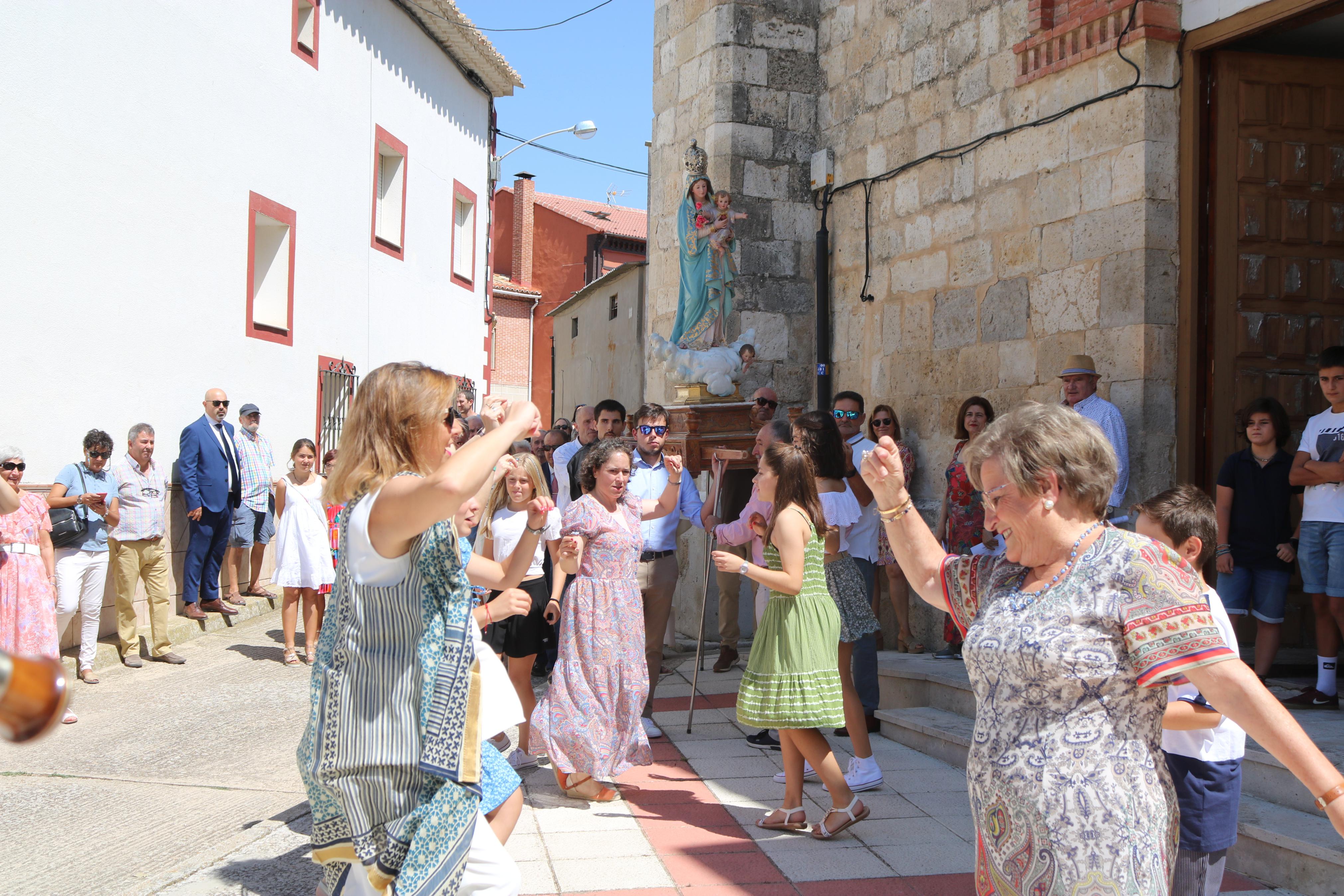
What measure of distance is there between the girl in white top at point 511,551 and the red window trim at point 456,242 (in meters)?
12.7

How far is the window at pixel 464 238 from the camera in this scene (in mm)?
18000

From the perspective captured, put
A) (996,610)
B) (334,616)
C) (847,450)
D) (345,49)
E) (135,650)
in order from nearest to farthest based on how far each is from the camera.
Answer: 1. (996,610)
2. (334,616)
3. (847,450)
4. (135,650)
5. (345,49)

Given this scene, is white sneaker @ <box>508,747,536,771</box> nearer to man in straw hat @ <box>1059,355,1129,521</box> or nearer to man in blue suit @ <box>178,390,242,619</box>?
man in straw hat @ <box>1059,355,1129,521</box>

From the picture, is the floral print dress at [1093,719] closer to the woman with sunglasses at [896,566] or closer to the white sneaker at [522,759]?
the white sneaker at [522,759]

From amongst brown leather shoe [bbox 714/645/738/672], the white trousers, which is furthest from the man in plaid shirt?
brown leather shoe [bbox 714/645/738/672]

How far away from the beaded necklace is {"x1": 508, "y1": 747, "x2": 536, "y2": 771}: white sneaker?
3918 millimetres

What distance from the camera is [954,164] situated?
25.7 feet

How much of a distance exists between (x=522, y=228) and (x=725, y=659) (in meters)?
24.3

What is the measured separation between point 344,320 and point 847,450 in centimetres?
852

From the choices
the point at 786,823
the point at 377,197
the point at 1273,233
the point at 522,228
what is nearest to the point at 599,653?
the point at 786,823

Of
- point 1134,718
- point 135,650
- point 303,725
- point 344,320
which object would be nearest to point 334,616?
point 1134,718

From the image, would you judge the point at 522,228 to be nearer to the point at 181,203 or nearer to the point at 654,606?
the point at 181,203

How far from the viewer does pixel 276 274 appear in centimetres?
1227

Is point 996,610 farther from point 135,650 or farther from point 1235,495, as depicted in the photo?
point 135,650
